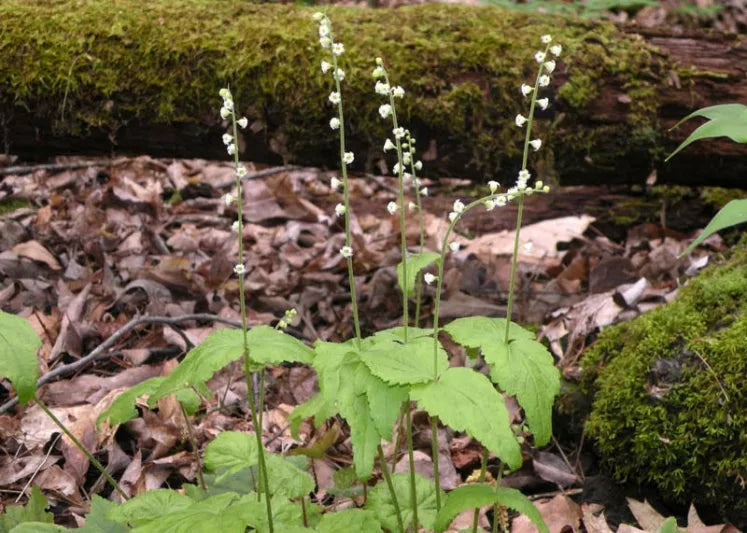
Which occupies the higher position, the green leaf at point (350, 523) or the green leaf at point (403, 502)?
the green leaf at point (350, 523)

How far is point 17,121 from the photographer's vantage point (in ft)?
14.1

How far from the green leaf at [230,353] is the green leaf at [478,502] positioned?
0.49 meters

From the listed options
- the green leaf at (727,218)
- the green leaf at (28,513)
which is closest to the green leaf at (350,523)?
the green leaf at (28,513)

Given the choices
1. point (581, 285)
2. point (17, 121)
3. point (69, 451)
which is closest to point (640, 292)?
point (581, 285)

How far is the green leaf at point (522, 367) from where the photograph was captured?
75.9 inches

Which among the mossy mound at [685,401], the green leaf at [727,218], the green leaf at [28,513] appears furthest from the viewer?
the mossy mound at [685,401]

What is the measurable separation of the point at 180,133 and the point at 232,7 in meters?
0.78

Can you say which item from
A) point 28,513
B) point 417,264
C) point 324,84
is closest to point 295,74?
point 324,84

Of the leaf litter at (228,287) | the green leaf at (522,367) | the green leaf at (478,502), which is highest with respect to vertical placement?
the green leaf at (522,367)

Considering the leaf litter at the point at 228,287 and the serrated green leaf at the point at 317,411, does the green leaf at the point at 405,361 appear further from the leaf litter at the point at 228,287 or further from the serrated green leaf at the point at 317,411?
the leaf litter at the point at 228,287

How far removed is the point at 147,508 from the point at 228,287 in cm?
247

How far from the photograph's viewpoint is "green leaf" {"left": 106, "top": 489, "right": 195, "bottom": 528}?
7.04ft

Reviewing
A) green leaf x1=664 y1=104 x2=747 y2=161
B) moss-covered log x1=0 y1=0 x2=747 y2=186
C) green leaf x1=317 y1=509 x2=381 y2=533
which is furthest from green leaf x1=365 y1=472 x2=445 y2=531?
moss-covered log x1=0 y1=0 x2=747 y2=186

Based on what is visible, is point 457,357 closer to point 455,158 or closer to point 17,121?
point 455,158
